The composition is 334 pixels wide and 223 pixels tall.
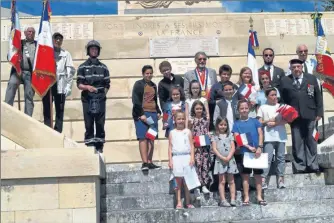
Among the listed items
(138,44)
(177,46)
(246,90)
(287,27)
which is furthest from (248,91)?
(287,27)

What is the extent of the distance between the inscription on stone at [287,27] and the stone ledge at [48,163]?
25.7 feet

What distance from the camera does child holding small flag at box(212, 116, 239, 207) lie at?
7.24 meters

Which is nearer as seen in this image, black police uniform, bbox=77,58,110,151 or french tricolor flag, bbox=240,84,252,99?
french tricolor flag, bbox=240,84,252,99

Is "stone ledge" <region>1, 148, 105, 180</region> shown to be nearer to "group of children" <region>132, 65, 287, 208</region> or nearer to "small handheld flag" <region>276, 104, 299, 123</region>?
"group of children" <region>132, 65, 287, 208</region>

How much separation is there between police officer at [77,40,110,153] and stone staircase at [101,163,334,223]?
0.89 metres

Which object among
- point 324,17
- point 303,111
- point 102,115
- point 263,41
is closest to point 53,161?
point 102,115

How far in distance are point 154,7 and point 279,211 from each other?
867cm

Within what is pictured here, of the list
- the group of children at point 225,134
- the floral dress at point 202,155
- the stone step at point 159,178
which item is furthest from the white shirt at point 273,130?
the floral dress at point 202,155

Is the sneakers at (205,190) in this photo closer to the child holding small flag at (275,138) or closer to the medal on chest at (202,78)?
the child holding small flag at (275,138)

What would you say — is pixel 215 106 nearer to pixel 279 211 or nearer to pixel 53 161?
pixel 279 211

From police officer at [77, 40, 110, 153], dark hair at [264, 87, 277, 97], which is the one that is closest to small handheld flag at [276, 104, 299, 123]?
dark hair at [264, 87, 277, 97]

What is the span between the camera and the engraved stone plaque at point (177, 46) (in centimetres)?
1270

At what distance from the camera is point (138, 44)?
1273 centimetres

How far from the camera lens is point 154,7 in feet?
47.9
